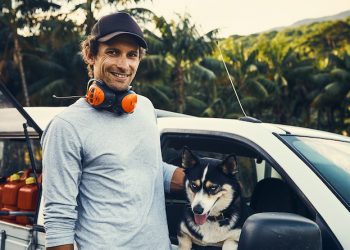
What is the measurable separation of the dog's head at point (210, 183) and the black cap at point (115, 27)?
0.69 meters

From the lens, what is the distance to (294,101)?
44875 mm

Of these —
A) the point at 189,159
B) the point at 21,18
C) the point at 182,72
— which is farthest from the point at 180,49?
the point at 189,159

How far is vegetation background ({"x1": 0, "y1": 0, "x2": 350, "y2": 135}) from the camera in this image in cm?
2991

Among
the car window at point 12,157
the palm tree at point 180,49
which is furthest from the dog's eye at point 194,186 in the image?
the palm tree at point 180,49

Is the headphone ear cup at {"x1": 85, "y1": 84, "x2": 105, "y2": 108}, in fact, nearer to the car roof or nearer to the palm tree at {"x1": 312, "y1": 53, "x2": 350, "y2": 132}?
the car roof

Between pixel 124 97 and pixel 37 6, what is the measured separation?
105 ft

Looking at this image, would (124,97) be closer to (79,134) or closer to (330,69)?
(79,134)

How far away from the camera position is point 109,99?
85.1 inches

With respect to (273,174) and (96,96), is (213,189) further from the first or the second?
(273,174)

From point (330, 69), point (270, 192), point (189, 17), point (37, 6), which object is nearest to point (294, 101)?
point (330, 69)

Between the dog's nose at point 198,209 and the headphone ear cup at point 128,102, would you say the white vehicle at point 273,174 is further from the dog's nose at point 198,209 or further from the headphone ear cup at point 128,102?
the headphone ear cup at point 128,102

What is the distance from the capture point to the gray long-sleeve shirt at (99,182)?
6.69 ft

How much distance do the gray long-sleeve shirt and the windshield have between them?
712mm

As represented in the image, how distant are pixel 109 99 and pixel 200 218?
33.4 inches
